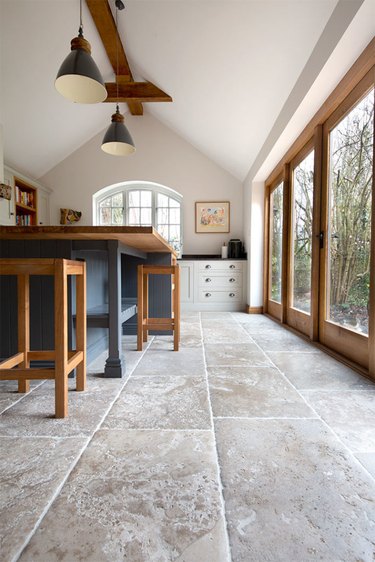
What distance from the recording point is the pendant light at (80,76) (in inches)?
75.5

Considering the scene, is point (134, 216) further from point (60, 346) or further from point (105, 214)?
point (60, 346)

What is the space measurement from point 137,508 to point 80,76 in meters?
2.28

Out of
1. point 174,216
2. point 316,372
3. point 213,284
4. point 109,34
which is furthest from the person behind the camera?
point 174,216

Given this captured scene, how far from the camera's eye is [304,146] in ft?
9.64

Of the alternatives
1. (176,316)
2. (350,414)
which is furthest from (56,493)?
(176,316)

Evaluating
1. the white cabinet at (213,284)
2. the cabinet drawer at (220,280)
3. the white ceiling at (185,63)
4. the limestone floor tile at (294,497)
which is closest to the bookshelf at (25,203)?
the white ceiling at (185,63)

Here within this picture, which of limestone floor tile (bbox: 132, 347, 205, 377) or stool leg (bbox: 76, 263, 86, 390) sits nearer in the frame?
stool leg (bbox: 76, 263, 86, 390)

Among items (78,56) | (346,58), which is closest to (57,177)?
(78,56)

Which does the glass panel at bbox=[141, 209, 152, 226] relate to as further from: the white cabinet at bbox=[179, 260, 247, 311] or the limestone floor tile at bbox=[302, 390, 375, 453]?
the limestone floor tile at bbox=[302, 390, 375, 453]

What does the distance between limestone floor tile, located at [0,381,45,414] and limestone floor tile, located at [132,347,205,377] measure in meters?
0.51

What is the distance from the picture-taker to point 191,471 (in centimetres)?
86

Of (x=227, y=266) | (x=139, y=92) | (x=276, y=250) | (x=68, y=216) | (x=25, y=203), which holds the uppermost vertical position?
(x=139, y=92)

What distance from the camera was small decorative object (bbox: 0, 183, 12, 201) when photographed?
154 inches

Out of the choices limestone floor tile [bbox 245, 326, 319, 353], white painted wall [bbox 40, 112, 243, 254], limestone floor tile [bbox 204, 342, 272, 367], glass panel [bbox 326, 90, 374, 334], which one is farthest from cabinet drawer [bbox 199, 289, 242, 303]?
glass panel [bbox 326, 90, 374, 334]
